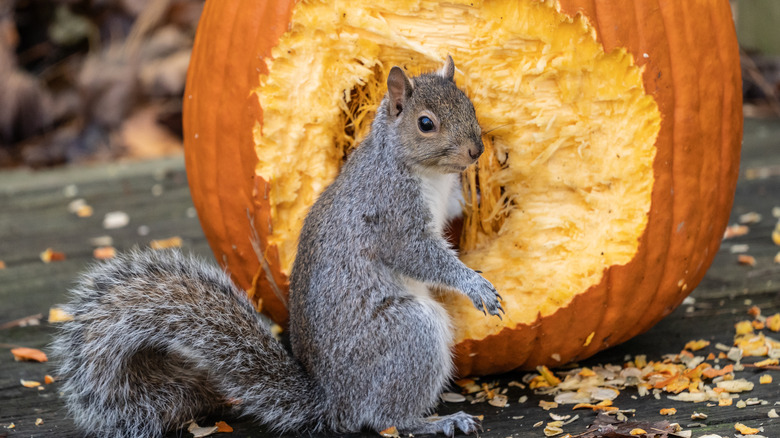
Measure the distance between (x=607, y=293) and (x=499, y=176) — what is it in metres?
0.44

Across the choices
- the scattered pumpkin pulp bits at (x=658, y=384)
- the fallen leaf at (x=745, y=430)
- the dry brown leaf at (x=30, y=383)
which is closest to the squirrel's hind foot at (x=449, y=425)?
the scattered pumpkin pulp bits at (x=658, y=384)

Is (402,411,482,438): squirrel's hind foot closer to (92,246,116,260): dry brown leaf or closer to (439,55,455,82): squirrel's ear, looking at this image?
(439,55,455,82): squirrel's ear

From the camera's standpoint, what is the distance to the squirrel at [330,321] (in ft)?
6.94

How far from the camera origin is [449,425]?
212cm

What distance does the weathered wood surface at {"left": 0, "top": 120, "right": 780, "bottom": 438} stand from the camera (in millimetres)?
2176

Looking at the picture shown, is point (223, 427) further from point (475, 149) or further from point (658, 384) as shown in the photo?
point (658, 384)

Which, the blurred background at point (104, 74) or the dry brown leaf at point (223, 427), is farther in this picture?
the blurred background at point (104, 74)

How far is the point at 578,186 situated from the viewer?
2.30 meters

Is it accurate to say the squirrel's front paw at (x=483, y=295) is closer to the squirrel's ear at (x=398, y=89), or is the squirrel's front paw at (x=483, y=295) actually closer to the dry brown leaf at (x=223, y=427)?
the squirrel's ear at (x=398, y=89)

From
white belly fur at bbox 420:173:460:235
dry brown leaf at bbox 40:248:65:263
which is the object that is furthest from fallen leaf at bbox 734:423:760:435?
dry brown leaf at bbox 40:248:65:263

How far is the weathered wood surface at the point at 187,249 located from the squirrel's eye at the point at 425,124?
76cm

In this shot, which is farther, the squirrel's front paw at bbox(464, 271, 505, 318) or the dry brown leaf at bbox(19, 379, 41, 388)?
the dry brown leaf at bbox(19, 379, 41, 388)

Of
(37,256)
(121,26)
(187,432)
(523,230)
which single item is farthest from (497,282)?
(121,26)

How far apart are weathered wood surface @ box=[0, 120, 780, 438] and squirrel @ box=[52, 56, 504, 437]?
14 cm
